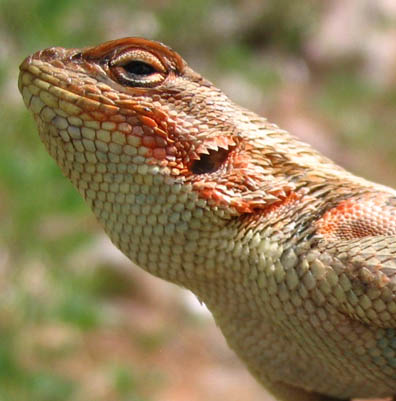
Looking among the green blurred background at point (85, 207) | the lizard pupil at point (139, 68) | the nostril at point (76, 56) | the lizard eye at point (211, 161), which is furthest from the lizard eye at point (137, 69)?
the green blurred background at point (85, 207)

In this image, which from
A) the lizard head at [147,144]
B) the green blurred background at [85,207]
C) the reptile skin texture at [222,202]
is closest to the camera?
the reptile skin texture at [222,202]

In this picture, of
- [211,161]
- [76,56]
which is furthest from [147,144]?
[76,56]

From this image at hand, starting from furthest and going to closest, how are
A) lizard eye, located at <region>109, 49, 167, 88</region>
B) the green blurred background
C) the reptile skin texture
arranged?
1. the green blurred background
2. lizard eye, located at <region>109, 49, 167, 88</region>
3. the reptile skin texture

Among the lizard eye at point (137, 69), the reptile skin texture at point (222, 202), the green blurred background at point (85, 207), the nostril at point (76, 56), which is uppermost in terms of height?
the green blurred background at point (85, 207)

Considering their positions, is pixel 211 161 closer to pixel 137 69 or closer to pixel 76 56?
pixel 137 69

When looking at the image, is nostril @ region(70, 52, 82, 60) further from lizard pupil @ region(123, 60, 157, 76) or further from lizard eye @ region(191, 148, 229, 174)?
lizard eye @ region(191, 148, 229, 174)

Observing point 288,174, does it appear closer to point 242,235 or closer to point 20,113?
point 242,235

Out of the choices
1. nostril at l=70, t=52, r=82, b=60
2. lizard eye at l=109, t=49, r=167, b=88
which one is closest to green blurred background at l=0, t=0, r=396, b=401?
nostril at l=70, t=52, r=82, b=60

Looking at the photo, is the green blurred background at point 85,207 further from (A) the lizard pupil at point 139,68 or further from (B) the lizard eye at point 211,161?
(B) the lizard eye at point 211,161
